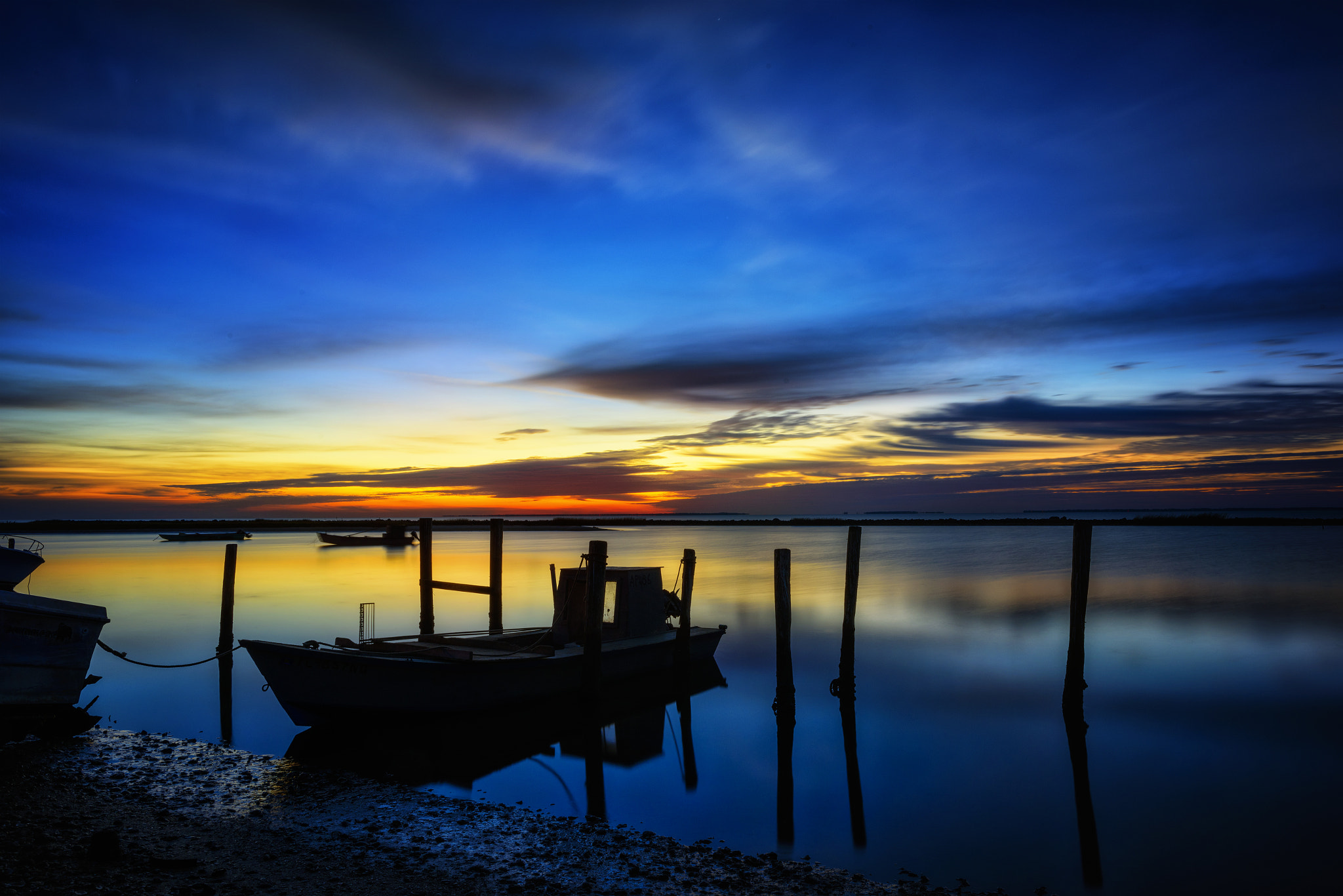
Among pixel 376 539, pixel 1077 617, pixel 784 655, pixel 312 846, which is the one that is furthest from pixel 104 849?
pixel 376 539

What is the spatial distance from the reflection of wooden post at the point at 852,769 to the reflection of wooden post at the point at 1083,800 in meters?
2.43

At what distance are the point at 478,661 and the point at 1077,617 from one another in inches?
406

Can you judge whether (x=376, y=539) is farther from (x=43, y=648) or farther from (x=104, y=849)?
(x=104, y=849)

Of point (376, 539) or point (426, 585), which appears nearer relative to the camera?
point (426, 585)

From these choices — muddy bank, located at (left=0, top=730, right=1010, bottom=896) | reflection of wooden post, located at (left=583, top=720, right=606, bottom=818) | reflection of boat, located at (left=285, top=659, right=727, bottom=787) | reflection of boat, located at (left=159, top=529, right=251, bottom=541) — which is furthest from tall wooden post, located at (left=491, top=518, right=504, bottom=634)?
reflection of boat, located at (left=159, top=529, right=251, bottom=541)

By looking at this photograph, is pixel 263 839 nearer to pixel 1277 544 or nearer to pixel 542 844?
A: pixel 542 844

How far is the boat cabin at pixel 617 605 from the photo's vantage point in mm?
15828

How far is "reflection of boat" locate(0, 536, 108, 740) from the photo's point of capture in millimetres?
10406

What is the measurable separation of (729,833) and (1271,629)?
24.7 m

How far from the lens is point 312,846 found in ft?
24.7

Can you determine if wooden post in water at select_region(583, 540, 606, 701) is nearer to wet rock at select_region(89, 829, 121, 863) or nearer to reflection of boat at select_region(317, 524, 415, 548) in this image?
wet rock at select_region(89, 829, 121, 863)

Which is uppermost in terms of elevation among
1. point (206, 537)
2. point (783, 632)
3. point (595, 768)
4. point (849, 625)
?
point (783, 632)

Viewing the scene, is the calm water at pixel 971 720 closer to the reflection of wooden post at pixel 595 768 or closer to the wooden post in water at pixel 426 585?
the reflection of wooden post at pixel 595 768

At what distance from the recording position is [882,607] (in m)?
31.9
